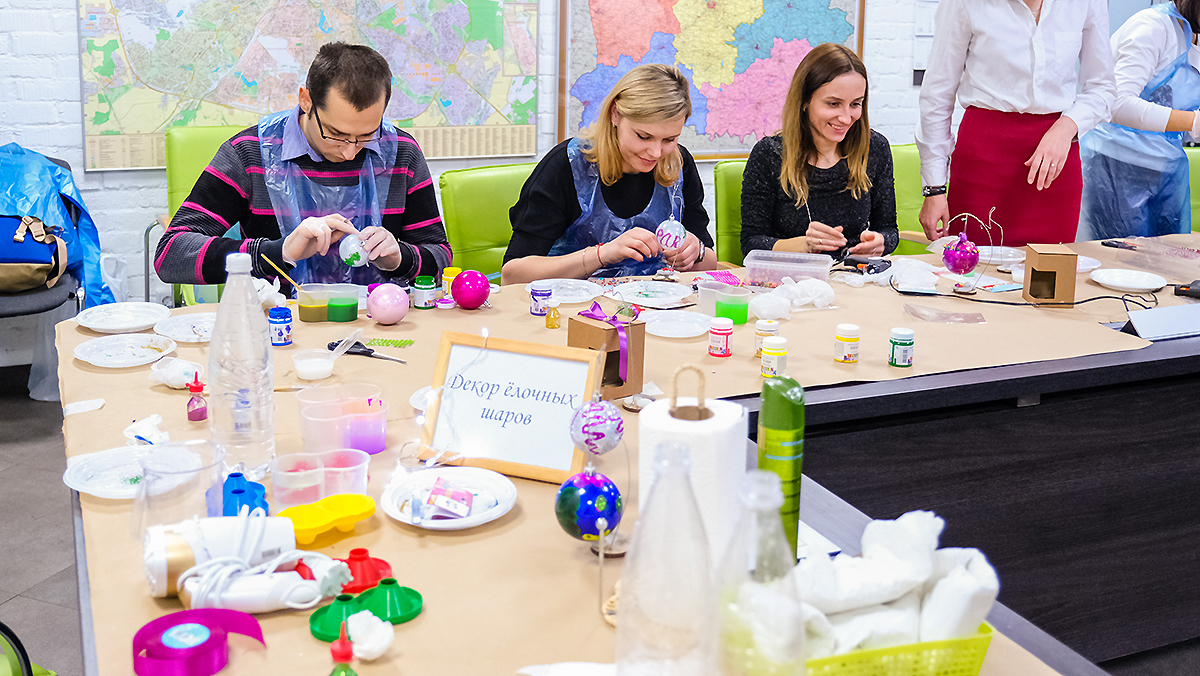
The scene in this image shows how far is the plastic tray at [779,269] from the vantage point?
221cm

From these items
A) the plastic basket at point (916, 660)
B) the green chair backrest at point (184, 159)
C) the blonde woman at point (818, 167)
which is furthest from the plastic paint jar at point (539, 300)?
the green chair backrest at point (184, 159)

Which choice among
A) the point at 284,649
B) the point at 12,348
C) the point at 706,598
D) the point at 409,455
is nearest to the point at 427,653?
the point at 284,649

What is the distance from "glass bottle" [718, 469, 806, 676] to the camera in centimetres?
60

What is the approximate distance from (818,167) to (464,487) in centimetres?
203

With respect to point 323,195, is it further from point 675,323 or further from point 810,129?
point 810,129

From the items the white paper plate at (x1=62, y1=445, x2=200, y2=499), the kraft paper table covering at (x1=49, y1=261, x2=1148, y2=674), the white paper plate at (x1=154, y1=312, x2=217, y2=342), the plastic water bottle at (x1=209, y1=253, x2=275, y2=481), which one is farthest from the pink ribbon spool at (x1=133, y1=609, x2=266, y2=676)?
the white paper plate at (x1=154, y1=312, x2=217, y2=342)

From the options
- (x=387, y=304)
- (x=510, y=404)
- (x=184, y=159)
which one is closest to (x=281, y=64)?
(x=184, y=159)

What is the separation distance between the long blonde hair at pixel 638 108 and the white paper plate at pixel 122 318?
1.16 meters

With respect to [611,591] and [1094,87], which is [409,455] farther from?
[1094,87]

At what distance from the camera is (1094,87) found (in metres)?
2.86

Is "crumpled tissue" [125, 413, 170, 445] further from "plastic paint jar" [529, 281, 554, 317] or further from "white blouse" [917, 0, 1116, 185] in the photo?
"white blouse" [917, 0, 1116, 185]

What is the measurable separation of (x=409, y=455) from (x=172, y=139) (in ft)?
7.92

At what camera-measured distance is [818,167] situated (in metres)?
2.83

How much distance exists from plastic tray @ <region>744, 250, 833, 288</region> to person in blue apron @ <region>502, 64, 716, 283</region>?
8.1 inches
